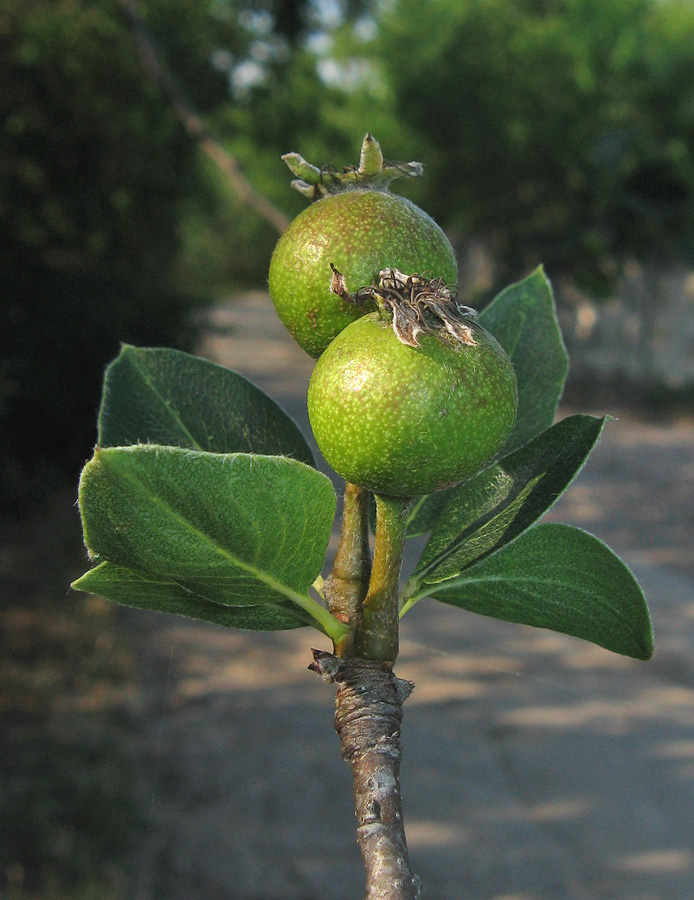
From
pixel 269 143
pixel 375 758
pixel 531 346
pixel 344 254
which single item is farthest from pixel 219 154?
pixel 269 143

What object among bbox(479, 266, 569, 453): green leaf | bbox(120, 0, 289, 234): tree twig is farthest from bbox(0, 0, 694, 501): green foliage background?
bbox(479, 266, 569, 453): green leaf

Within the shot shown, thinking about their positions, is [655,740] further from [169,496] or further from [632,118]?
[632,118]

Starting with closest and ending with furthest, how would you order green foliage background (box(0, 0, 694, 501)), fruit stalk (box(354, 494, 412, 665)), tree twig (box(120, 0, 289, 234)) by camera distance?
fruit stalk (box(354, 494, 412, 665))
tree twig (box(120, 0, 289, 234))
green foliage background (box(0, 0, 694, 501))

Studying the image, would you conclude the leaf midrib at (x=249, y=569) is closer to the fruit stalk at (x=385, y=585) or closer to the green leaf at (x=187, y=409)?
the fruit stalk at (x=385, y=585)

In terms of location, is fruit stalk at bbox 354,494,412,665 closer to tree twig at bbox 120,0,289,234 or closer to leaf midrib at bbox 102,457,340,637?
leaf midrib at bbox 102,457,340,637

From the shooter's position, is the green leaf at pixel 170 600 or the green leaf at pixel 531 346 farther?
the green leaf at pixel 531 346

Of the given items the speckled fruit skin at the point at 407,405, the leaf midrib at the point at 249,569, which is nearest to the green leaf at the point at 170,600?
the leaf midrib at the point at 249,569

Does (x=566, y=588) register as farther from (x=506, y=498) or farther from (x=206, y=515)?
(x=206, y=515)
